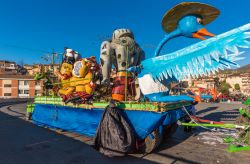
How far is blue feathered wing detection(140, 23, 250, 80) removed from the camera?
152 inches

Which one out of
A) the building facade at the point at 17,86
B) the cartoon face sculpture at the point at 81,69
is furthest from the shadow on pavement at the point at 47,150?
the building facade at the point at 17,86

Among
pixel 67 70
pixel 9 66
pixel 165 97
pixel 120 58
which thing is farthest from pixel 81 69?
pixel 9 66

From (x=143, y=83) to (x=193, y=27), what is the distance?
1.74 meters

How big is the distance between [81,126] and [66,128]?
0.86 meters

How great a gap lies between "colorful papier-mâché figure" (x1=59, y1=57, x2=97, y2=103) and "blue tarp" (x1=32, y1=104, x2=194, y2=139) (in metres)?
0.45

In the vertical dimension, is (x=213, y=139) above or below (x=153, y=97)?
below

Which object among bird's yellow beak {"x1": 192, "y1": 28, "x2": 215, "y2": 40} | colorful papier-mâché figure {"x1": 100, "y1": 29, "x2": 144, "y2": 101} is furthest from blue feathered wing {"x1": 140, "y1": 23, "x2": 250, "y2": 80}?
colorful papier-mâché figure {"x1": 100, "y1": 29, "x2": 144, "y2": 101}

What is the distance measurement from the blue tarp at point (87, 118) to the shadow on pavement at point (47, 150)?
1.40 ft

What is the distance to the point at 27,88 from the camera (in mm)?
48969

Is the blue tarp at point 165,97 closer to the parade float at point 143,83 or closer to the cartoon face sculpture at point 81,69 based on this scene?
the parade float at point 143,83

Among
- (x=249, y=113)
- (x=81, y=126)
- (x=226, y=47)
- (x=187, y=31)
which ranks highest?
(x=187, y=31)

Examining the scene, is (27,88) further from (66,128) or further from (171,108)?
(171,108)

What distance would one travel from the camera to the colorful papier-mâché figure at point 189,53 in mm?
3979

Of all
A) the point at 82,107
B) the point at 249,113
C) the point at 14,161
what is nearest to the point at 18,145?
the point at 14,161
